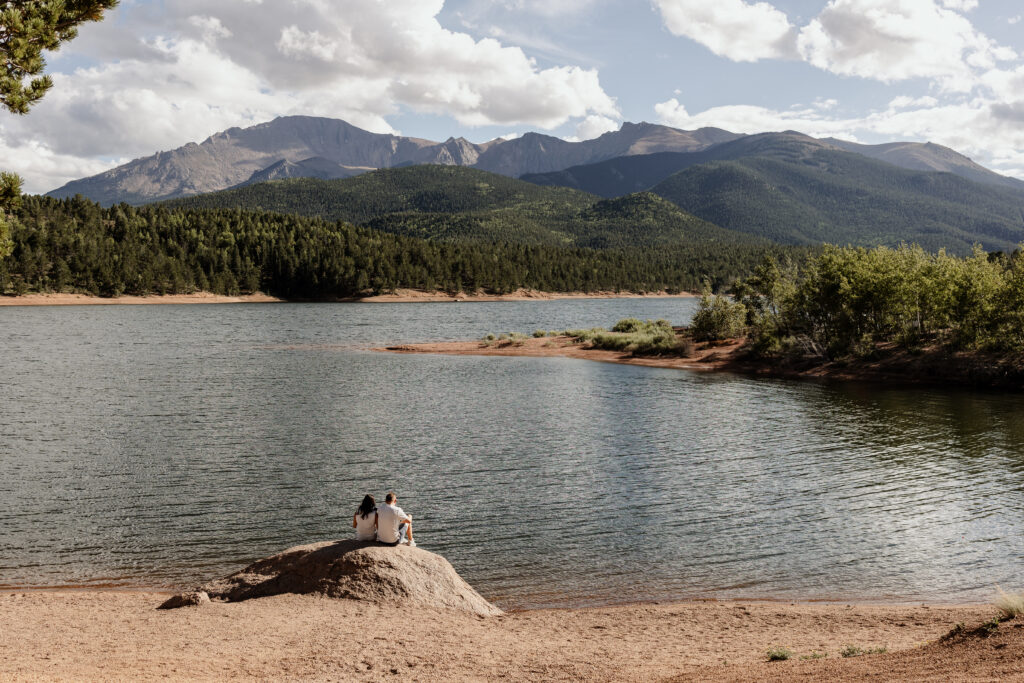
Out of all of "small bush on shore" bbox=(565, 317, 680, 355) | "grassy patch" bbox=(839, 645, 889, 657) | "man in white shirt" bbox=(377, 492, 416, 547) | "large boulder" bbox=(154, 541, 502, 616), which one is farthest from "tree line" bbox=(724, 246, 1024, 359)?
"man in white shirt" bbox=(377, 492, 416, 547)

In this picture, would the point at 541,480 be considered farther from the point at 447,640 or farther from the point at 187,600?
the point at 187,600

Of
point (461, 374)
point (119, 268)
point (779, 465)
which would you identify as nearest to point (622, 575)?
point (779, 465)

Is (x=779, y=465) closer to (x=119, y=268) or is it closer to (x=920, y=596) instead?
(x=920, y=596)

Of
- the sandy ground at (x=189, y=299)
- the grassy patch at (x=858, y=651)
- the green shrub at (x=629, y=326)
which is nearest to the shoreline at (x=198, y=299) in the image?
the sandy ground at (x=189, y=299)

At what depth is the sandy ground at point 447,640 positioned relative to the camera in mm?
11078

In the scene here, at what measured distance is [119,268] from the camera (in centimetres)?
16350

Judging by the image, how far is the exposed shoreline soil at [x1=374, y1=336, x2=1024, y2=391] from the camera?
5103 centimetres

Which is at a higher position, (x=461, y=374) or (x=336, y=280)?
(x=336, y=280)

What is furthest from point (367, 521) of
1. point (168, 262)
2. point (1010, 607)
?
point (168, 262)

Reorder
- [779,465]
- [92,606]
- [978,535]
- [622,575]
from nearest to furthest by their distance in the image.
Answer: [92,606], [622,575], [978,535], [779,465]

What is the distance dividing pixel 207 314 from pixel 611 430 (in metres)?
115

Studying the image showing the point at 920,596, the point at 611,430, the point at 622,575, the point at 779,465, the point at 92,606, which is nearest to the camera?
the point at 92,606

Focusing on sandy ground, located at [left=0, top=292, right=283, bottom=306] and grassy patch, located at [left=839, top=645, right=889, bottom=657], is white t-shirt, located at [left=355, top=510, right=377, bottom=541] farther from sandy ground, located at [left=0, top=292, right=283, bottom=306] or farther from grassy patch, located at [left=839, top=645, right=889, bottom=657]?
sandy ground, located at [left=0, top=292, right=283, bottom=306]

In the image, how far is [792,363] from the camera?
6238 cm
